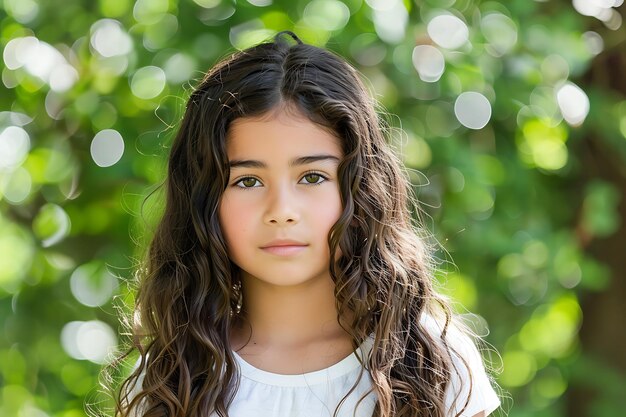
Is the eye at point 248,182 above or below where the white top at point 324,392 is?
above

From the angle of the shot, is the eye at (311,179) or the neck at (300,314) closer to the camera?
the eye at (311,179)

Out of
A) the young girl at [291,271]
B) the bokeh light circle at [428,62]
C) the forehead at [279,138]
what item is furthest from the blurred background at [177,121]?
the forehead at [279,138]

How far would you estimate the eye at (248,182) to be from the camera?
2303mm

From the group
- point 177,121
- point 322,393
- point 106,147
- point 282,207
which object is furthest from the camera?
point 106,147

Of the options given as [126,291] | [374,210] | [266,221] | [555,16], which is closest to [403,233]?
[374,210]

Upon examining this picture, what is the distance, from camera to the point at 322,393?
7.72 ft

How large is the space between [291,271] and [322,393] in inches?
9.7

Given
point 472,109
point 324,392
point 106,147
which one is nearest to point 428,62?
point 472,109

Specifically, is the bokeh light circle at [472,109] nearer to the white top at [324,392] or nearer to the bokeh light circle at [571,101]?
the bokeh light circle at [571,101]

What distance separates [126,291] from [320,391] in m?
0.98

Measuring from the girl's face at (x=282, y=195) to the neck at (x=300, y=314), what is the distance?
0.08 m

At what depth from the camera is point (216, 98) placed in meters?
2.40

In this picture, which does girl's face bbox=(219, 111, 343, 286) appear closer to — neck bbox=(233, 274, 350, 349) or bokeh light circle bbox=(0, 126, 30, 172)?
neck bbox=(233, 274, 350, 349)

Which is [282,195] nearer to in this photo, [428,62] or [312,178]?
[312,178]
